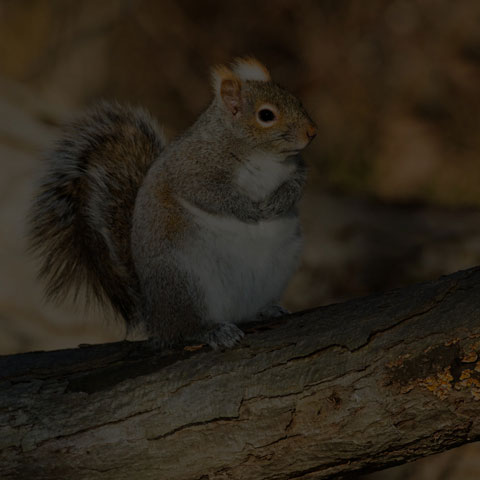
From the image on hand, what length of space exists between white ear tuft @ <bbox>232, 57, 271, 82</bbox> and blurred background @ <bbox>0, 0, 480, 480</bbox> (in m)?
1.10

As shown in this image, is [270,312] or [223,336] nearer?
[223,336]

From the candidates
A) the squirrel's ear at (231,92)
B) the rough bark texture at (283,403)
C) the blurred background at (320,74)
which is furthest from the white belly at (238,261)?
the blurred background at (320,74)

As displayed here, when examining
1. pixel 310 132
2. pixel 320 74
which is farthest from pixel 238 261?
pixel 320 74

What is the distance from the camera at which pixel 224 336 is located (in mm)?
1600

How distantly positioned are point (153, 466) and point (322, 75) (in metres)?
2.54

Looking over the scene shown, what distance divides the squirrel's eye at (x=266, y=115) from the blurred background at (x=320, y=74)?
1.16 m

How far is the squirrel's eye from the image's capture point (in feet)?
5.83

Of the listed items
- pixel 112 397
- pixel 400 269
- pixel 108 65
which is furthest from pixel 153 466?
pixel 108 65

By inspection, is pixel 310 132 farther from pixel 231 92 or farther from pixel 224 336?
pixel 224 336

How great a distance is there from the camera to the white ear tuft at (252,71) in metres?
1.86

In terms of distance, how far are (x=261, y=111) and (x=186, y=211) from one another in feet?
0.91

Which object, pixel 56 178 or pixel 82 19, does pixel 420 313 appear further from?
pixel 82 19

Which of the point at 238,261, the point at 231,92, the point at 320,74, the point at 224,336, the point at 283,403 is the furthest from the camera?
the point at 320,74

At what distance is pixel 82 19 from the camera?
3463 mm
